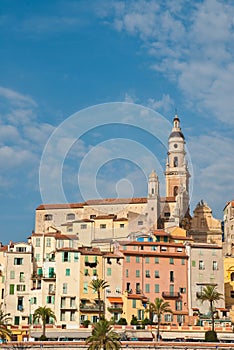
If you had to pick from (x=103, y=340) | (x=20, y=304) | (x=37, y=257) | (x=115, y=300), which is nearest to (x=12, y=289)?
(x=20, y=304)

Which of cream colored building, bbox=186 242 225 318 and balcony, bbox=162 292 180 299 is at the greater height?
cream colored building, bbox=186 242 225 318

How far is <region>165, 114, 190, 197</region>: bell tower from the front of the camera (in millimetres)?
137000

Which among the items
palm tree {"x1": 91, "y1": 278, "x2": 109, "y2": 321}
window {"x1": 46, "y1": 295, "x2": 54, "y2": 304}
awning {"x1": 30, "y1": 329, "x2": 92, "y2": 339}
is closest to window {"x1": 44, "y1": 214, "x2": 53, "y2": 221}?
window {"x1": 46, "y1": 295, "x2": 54, "y2": 304}

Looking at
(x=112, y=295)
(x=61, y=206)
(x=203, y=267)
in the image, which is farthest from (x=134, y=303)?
(x=61, y=206)

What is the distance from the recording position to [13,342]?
62656mm

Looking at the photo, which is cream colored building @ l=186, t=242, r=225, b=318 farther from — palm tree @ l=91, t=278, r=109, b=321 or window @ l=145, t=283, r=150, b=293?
palm tree @ l=91, t=278, r=109, b=321

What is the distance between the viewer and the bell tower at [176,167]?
137 metres

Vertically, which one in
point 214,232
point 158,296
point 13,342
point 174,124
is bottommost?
point 13,342

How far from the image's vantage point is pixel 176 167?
139375 millimetres

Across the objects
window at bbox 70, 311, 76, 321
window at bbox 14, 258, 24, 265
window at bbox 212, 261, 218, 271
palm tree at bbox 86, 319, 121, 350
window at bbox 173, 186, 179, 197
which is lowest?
palm tree at bbox 86, 319, 121, 350

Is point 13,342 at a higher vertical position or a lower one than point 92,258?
lower

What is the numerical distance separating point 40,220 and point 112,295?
153 feet

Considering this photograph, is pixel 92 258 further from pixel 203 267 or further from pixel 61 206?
pixel 61 206

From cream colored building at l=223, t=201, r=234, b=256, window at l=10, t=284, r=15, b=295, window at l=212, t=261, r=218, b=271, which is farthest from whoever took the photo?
cream colored building at l=223, t=201, r=234, b=256
